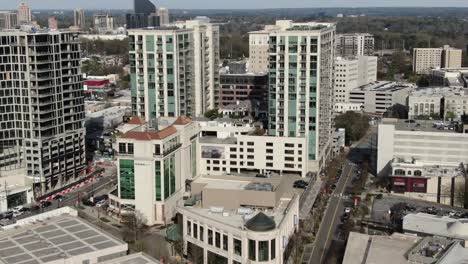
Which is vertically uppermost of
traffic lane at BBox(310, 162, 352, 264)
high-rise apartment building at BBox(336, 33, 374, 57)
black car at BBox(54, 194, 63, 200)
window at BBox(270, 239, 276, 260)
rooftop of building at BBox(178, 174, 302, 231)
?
high-rise apartment building at BBox(336, 33, 374, 57)

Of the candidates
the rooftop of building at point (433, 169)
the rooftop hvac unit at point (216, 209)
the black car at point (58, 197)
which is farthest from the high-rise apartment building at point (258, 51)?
the rooftop hvac unit at point (216, 209)

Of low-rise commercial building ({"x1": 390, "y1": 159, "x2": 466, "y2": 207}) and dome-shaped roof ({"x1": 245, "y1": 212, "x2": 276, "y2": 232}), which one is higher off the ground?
dome-shaped roof ({"x1": 245, "y1": 212, "x2": 276, "y2": 232})

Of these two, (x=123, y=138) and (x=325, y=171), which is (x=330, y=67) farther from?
(x=123, y=138)

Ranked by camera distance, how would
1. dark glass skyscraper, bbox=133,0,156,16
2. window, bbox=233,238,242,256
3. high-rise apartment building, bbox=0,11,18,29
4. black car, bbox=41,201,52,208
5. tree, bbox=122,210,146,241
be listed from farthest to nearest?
dark glass skyscraper, bbox=133,0,156,16
high-rise apartment building, bbox=0,11,18,29
black car, bbox=41,201,52,208
tree, bbox=122,210,146,241
window, bbox=233,238,242,256

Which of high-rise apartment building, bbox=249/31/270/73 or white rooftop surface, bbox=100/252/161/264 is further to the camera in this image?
high-rise apartment building, bbox=249/31/270/73

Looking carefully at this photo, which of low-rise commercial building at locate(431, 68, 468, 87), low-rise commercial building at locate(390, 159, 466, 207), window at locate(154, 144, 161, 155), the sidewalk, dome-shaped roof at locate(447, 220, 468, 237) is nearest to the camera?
dome-shaped roof at locate(447, 220, 468, 237)

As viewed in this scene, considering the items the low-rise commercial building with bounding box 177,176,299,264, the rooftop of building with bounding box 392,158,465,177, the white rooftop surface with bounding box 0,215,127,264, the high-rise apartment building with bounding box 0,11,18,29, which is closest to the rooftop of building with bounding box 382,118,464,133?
the rooftop of building with bounding box 392,158,465,177

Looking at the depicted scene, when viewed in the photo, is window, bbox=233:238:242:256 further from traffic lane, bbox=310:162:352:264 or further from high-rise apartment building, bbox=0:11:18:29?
high-rise apartment building, bbox=0:11:18:29

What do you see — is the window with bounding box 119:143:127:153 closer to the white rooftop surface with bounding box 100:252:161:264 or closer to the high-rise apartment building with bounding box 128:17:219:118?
the white rooftop surface with bounding box 100:252:161:264

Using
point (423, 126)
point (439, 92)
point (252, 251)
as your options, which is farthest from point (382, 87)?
point (252, 251)
